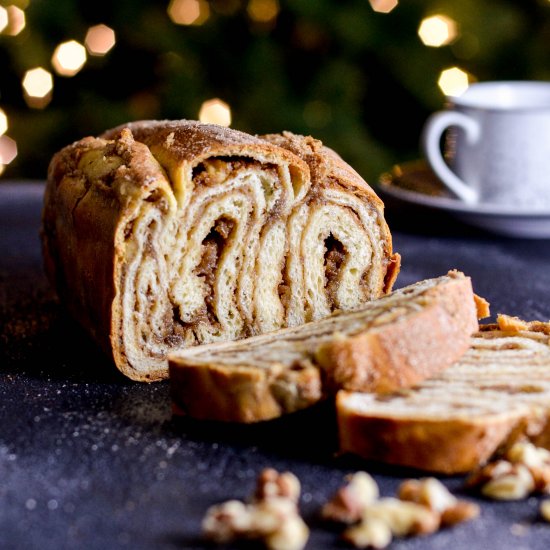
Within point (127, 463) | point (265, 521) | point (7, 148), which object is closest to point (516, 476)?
point (265, 521)

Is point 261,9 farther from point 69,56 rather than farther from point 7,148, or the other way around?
point 7,148

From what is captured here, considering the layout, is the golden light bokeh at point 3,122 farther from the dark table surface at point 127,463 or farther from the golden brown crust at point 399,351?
the golden brown crust at point 399,351

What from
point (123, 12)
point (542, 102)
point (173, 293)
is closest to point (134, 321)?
point (173, 293)

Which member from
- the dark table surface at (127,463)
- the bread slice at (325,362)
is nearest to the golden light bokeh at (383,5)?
the dark table surface at (127,463)

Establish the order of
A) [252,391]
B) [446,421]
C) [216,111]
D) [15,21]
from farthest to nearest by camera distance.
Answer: [216,111] < [15,21] < [252,391] < [446,421]

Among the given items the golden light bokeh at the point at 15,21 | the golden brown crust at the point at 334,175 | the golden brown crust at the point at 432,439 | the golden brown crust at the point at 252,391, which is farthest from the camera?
the golden light bokeh at the point at 15,21
